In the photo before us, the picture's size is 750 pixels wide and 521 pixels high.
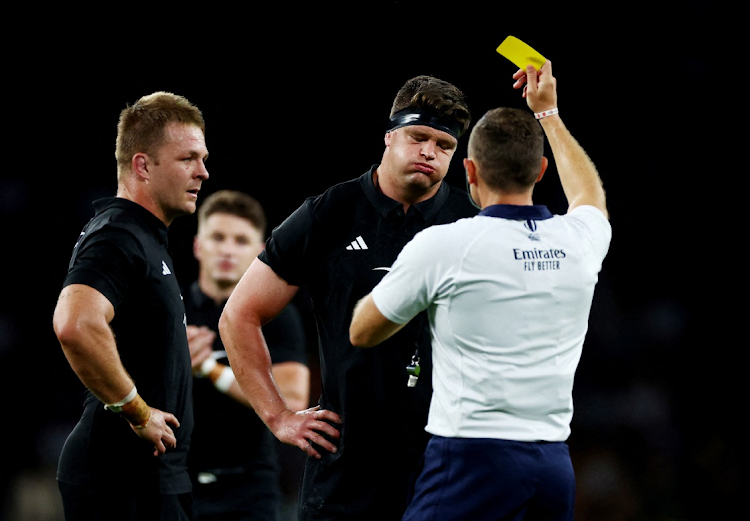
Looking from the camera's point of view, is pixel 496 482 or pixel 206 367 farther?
pixel 206 367

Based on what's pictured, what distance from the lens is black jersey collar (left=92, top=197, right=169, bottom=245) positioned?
10.7ft

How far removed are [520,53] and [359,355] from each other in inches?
44.8

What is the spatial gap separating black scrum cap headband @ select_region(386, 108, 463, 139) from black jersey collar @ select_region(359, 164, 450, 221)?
0.21m

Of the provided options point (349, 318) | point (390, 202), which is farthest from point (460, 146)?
point (349, 318)

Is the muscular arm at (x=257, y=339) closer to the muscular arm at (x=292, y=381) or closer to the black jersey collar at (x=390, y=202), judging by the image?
the black jersey collar at (x=390, y=202)

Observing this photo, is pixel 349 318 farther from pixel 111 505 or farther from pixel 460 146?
pixel 460 146

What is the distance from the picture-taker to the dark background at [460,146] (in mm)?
7648

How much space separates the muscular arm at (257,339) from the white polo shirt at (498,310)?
0.76 m

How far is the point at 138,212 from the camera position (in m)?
3.29

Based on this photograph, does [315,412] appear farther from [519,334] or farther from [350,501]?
[519,334]

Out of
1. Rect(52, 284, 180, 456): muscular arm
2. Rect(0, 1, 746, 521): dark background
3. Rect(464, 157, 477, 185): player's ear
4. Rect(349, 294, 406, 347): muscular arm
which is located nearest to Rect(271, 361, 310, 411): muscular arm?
Rect(52, 284, 180, 456): muscular arm

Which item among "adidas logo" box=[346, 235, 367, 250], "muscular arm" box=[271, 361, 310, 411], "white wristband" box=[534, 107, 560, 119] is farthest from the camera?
"muscular arm" box=[271, 361, 310, 411]

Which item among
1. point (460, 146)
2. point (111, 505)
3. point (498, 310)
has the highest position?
Result: point (460, 146)

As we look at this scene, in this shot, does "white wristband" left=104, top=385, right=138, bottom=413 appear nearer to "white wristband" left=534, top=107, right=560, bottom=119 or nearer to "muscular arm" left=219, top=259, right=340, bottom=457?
"muscular arm" left=219, top=259, right=340, bottom=457
